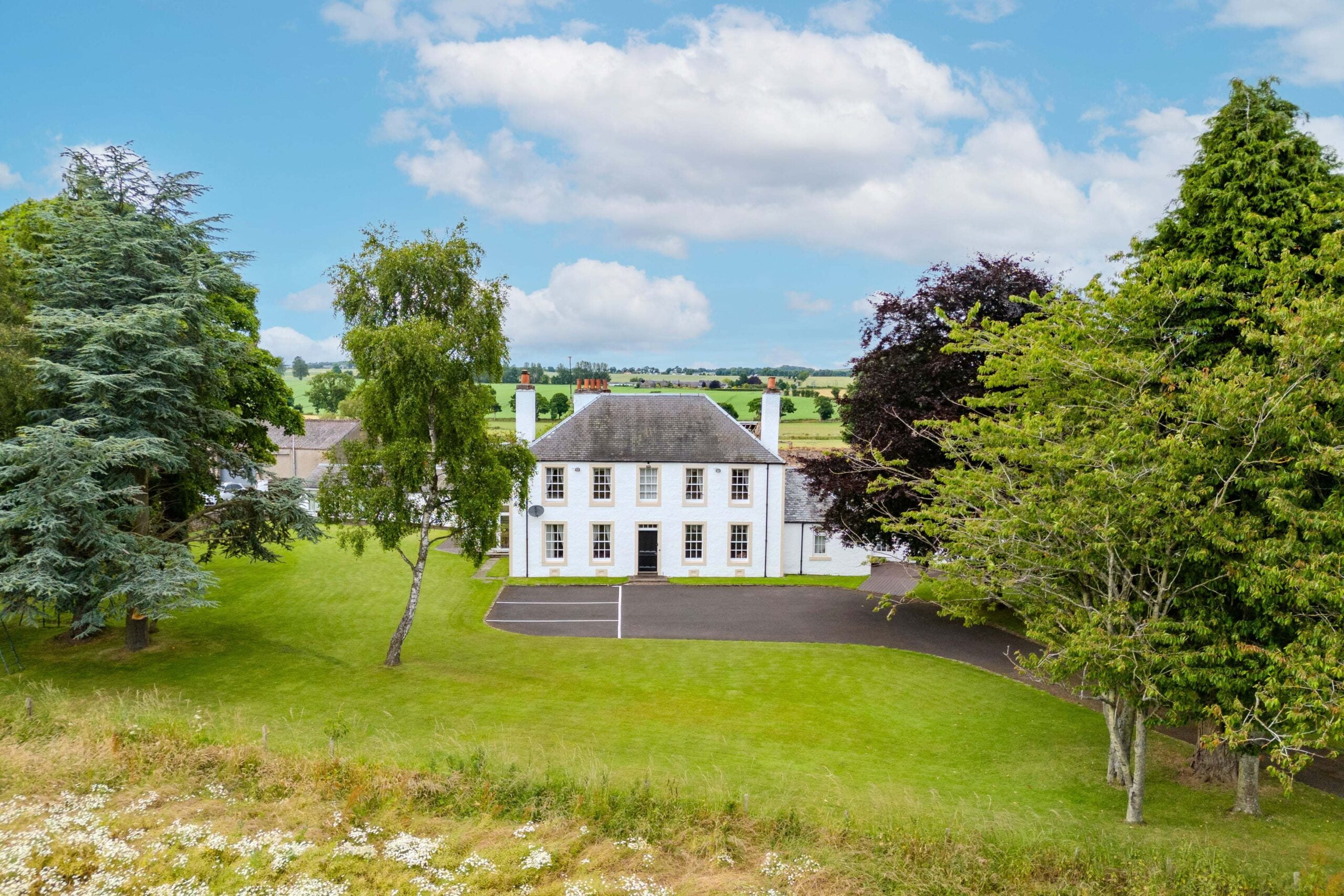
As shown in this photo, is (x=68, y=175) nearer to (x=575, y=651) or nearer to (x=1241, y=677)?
(x=575, y=651)

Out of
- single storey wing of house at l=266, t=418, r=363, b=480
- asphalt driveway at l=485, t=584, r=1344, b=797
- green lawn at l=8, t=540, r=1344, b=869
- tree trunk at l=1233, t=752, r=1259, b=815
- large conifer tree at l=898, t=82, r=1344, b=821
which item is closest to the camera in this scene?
large conifer tree at l=898, t=82, r=1344, b=821

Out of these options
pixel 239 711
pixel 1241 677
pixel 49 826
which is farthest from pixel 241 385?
pixel 1241 677

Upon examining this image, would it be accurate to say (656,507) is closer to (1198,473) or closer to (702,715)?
(702,715)

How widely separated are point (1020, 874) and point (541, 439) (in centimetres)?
2402

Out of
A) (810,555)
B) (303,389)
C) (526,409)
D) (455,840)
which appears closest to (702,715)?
(455,840)

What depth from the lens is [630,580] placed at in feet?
101

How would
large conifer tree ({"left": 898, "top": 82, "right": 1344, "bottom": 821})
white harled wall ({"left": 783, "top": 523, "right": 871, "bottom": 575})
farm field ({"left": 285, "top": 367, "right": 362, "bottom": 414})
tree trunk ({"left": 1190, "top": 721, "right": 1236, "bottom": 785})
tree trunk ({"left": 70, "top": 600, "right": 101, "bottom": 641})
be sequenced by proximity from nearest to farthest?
large conifer tree ({"left": 898, "top": 82, "right": 1344, "bottom": 821}), tree trunk ({"left": 1190, "top": 721, "right": 1236, "bottom": 785}), tree trunk ({"left": 70, "top": 600, "right": 101, "bottom": 641}), white harled wall ({"left": 783, "top": 523, "right": 871, "bottom": 575}), farm field ({"left": 285, "top": 367, "right": 362, "bottom": 414})

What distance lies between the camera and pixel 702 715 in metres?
17.1

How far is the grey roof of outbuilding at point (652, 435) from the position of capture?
30938 mm

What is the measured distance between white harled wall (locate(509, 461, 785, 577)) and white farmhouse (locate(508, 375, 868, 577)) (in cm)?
3

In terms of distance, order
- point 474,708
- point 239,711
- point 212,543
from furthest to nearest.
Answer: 1. point 212,543
2. point 474,708
3. point 239,711

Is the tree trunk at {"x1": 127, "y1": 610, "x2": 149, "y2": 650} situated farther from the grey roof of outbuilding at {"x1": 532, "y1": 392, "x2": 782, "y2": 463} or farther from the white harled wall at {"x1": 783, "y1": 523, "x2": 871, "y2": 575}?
the white harled wall at {"x1": 783, "y1": 523, "x2": 871, "y2": 575}

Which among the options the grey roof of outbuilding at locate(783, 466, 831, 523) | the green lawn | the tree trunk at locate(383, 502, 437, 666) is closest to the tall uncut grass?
the green lawn

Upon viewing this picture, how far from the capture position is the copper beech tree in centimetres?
1820
